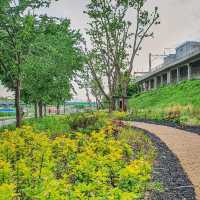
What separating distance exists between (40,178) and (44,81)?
2454cm

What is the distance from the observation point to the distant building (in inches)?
2216

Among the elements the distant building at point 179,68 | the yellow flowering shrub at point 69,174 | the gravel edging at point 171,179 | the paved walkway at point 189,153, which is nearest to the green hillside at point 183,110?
the distant building at point 179,68

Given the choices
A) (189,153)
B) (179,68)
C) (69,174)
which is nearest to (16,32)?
(189,153)

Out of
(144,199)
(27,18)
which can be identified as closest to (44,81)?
(27,18)

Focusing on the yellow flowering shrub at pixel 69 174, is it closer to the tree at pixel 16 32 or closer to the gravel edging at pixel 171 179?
the gravel edging at pixel 171 179

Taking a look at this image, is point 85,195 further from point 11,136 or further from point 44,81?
point 44,81

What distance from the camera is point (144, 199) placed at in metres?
6.79

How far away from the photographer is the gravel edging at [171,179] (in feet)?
23.6

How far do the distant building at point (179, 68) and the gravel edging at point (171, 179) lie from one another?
1608 inches

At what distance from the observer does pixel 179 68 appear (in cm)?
6569

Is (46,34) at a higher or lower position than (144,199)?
higher

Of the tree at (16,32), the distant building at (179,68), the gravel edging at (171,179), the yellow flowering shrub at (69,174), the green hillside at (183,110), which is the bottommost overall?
the gravel edging at (171,179)

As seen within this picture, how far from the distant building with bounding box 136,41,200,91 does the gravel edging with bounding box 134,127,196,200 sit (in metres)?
40.8

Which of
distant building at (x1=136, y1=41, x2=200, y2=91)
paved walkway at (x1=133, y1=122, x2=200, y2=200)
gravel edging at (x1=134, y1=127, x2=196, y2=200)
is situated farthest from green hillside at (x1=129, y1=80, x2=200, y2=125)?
gravel edging at (x1=134, y1=127, x2=196, y2=200)
